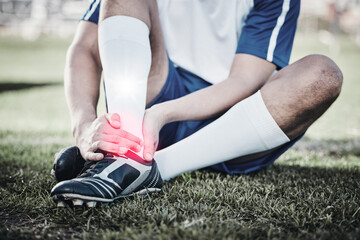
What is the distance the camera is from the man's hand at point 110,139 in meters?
1.02

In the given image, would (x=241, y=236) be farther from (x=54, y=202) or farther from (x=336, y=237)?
(x=54, y=202)

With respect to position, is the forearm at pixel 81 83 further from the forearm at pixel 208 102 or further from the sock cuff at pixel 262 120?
the sock cuff at pixel 262 120

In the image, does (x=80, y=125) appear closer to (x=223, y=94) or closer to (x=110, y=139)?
(x=110, y=139)

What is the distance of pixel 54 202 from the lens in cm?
102

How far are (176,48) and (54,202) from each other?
0.91 m

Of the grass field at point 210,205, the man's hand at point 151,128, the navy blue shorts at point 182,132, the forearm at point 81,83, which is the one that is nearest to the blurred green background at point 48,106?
the grass field at point 210,205

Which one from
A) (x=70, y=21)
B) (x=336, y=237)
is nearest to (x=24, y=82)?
(x=336, y=237)

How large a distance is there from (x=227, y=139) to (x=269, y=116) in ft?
0.56

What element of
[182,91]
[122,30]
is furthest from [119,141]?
[182,91]

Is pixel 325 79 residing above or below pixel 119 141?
above

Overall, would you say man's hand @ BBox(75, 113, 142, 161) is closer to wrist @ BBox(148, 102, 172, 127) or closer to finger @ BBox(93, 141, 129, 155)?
finger @ BBox(93, 141, 129, 155)

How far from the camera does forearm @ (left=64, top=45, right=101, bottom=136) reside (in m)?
1.34

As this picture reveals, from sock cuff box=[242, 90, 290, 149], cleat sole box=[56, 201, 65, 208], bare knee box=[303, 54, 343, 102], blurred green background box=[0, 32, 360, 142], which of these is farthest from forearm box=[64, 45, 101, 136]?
blurred green background box=[0, 32, 360, 142]

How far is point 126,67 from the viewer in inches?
44.8
